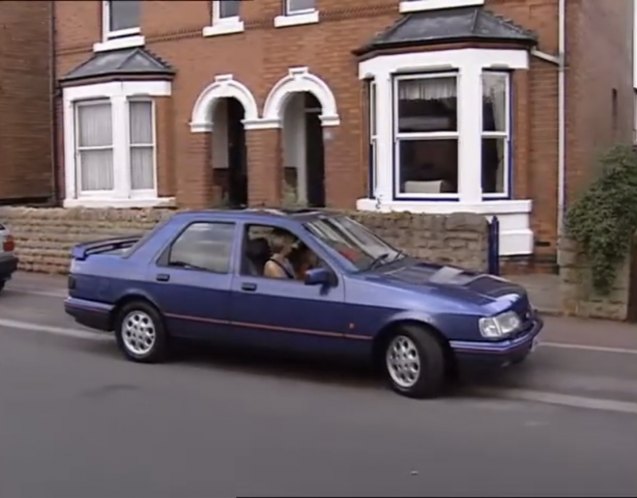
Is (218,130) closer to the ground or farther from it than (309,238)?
farther from it

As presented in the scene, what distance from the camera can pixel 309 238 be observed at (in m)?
8.14

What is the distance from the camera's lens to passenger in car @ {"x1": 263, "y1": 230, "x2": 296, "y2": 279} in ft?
27.1

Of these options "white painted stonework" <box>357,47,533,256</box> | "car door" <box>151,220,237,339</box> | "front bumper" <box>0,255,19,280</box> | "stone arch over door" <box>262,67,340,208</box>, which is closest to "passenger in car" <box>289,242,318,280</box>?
"car door" <box>151,220,237,339</box>

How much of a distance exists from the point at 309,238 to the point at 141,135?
36.6 feet

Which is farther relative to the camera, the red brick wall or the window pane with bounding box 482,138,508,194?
the window pane with bounding box 482,138,508,194

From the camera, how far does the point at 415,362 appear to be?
747cm

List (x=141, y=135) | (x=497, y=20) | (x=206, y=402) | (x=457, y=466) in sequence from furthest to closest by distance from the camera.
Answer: (x=141, y=135)
(x=497, y=20)
(x=206, y=402)
(x=457, y=466)

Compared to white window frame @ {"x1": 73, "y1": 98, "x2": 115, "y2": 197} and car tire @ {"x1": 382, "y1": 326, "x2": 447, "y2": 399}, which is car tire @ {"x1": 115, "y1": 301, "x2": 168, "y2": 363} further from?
white window frame @ {"x1": 73, "y1": 98, "x2": 115, "y2": 197}

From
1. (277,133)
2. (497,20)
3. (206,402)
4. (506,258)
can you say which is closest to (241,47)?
(277,133)

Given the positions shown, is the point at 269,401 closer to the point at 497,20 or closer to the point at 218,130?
the point at 497,20

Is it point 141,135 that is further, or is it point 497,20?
point 141,135

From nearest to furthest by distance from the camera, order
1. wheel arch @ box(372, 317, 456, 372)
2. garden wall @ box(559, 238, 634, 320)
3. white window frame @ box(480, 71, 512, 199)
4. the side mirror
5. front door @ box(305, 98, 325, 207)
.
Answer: wheel arch @ box(372, 317, 456, 372) < the side mirror < garden wall @ box(559, 238, 634, 320) < white window frame @ box(480, 71, 512, 199) < front door @ box(305, 98, 325, 207)

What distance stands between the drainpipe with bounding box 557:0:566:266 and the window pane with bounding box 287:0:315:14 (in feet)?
15.1

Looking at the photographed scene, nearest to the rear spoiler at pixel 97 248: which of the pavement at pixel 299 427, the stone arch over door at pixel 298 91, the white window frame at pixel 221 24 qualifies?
the pavement at pixel 299 427
